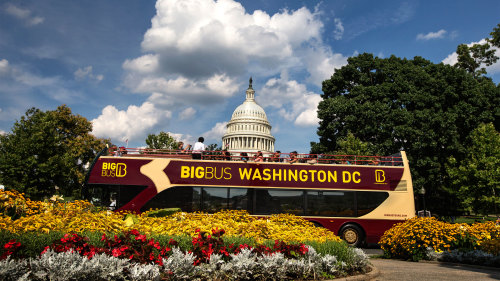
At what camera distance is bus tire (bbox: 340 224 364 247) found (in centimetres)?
1532

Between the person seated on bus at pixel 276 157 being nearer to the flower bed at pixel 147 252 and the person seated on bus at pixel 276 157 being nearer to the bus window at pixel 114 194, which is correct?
the bus window at pixel 114 194

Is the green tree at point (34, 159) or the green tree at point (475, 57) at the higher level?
the green tree at point (475, 57)

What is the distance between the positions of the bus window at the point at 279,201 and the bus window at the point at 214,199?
141cm

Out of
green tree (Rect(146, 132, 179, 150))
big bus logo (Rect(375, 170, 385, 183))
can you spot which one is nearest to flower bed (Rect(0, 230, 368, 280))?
big bus logo (Rect(375, 170, 385, 183))

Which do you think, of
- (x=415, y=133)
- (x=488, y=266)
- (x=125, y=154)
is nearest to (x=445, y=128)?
(x=415, y=133)

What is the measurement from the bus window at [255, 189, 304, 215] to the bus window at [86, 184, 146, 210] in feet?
16.4

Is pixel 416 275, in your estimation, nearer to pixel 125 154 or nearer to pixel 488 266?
pixel 488 266

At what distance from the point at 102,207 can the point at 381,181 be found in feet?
39.4

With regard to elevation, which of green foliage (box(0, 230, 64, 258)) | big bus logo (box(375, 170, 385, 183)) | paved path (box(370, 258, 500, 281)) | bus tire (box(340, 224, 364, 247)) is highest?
big bus logo (box(375, 170, 385, 183))

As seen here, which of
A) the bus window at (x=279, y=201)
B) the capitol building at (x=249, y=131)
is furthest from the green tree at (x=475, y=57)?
the capitol building at (x=249, y=131)

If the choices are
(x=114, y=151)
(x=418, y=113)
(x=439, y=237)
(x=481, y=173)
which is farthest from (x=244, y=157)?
(x=481, y=173)

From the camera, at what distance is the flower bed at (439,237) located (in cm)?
1112

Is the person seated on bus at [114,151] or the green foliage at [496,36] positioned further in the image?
the green foliage at [496,36]

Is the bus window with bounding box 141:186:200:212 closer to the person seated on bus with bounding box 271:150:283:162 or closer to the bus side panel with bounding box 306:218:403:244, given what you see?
the person seated on bus with bounding box 271:150:283:162
